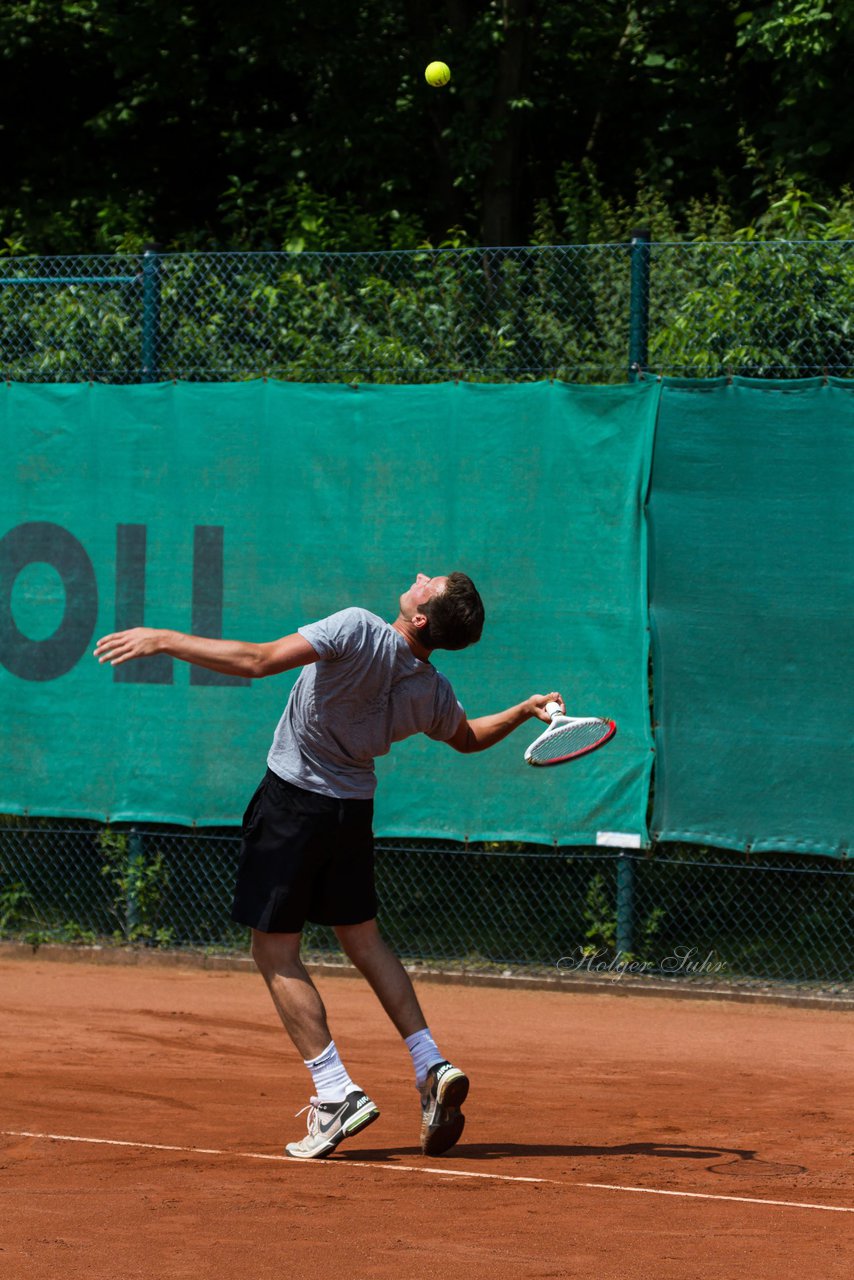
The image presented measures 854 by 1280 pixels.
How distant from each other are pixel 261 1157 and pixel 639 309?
4.00m

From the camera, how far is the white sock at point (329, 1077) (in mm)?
4789

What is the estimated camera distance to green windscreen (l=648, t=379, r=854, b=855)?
→ 7.00m

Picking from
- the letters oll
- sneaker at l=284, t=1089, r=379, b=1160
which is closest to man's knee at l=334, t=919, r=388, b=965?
sneaker at l=284, t=1089, r=379, b=1160

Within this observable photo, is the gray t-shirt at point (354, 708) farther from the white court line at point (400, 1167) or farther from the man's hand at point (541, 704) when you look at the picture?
the white court line at point (400, 1167)

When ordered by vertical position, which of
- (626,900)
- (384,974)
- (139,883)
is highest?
(384,974)

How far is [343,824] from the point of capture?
4.97 m

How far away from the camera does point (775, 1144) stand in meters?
5.09

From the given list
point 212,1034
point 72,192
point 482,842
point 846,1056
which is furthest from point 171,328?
point 72,192

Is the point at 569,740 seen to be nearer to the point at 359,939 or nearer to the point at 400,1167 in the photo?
the point at 359,939

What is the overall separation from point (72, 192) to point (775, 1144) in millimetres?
10986

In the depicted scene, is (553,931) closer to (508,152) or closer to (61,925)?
(61,925)

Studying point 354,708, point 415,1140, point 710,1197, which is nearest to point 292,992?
point 415,1140

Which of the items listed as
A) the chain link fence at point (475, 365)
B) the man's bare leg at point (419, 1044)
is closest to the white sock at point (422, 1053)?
the man's bare leg at point (419, 1044)

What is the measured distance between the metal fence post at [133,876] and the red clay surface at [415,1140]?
0.81ft
